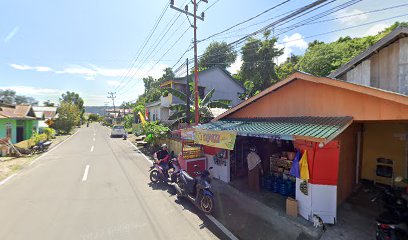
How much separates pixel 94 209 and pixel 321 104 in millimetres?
8209

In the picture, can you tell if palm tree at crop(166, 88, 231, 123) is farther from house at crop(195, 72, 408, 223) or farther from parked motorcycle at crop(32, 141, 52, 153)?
parked motorcycle at crop(32, 141, 52, 153)

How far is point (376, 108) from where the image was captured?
5.96 m

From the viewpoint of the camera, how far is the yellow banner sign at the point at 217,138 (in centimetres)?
833

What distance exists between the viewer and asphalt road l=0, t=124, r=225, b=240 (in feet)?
19.4

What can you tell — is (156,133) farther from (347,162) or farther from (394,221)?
(394,221)

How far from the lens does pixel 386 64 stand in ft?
23.7

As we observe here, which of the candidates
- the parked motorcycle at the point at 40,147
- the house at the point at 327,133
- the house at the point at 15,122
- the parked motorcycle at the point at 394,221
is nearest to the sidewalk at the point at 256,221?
the house at the point at 327,133

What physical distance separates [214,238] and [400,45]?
7940 millimetres

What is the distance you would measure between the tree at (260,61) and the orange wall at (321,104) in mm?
23318

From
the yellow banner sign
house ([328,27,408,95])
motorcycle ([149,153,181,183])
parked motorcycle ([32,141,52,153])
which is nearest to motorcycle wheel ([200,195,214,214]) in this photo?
the yellow banner sign

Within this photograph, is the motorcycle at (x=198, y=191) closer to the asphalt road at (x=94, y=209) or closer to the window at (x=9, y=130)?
the asphalt road at (x=94, y=209)

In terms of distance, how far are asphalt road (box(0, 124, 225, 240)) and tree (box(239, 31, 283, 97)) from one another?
81.2ft

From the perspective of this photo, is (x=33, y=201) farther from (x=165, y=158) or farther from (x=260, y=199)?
(x=260, y=199)

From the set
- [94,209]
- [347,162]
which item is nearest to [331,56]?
[347,162]
